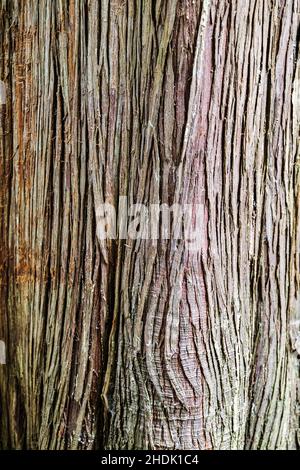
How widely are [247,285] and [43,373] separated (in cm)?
89

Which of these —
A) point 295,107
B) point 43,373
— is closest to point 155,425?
point 43,373

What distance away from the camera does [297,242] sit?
2.41 m

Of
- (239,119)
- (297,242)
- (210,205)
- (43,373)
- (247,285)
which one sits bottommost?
(43,373)

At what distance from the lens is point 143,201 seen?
6.79ft

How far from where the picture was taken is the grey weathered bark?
2.04 meters

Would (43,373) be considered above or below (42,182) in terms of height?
below

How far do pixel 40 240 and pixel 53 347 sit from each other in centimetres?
42

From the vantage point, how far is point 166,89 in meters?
2.01

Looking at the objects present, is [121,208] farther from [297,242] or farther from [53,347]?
[297,242]

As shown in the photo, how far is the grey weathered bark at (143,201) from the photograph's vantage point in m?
2.04

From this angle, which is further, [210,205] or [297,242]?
[297,242]

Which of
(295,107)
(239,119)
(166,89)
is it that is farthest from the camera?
(295,107)

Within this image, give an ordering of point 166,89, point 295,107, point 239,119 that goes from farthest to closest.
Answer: point 295,107, point 239,119, point 166,89

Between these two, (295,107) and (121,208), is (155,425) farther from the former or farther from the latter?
(295,107)
